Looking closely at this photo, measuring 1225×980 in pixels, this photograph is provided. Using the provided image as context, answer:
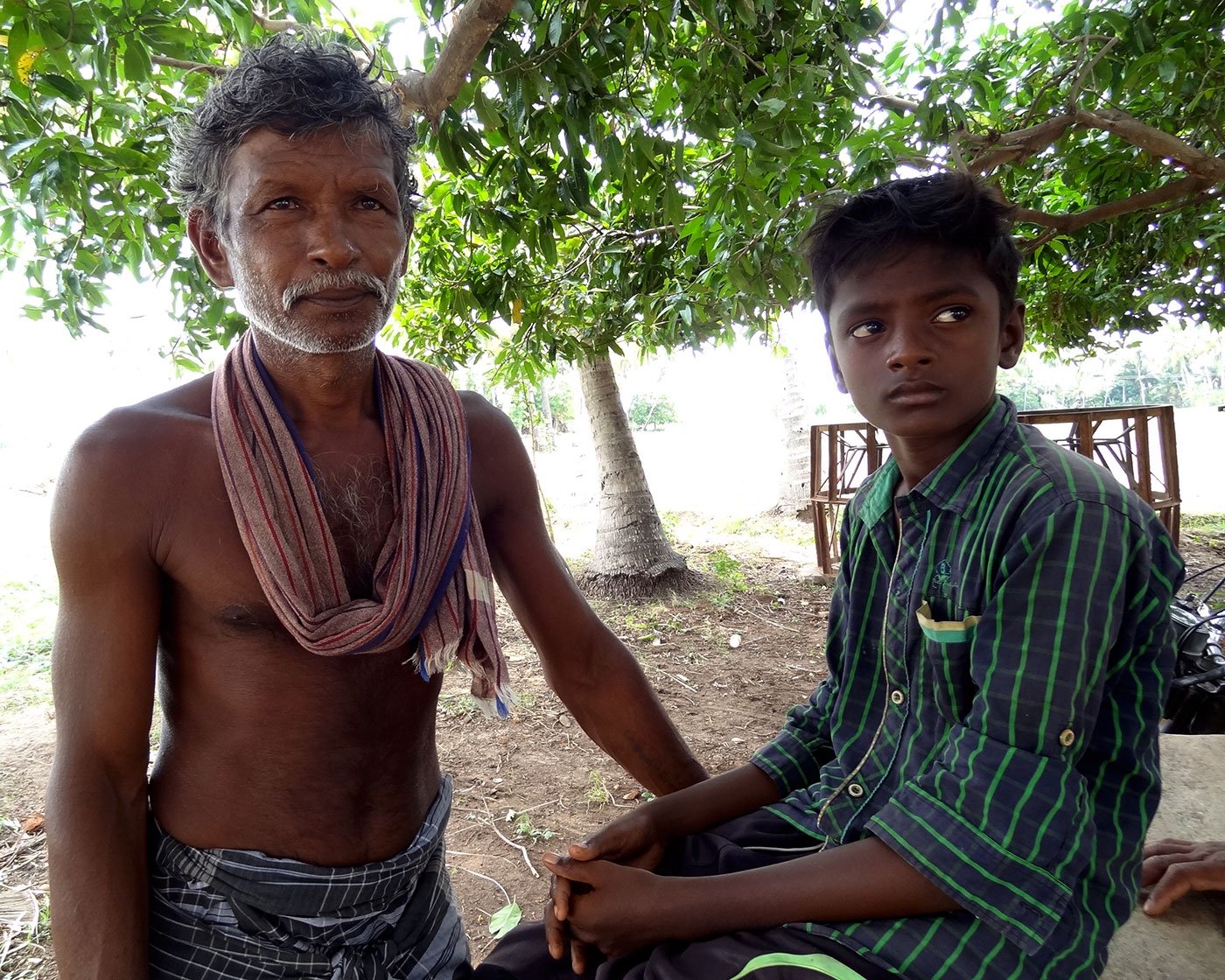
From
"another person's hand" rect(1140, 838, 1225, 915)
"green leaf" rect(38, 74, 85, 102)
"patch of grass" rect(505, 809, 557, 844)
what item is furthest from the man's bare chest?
"patch of grass" rect(505, 809, 557, 844)

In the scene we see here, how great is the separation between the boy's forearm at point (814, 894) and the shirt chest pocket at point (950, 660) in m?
0.23

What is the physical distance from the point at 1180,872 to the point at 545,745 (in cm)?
323

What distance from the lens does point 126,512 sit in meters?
1.30

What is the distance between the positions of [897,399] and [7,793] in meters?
4.68

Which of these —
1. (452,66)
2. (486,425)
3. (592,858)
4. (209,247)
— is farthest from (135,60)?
(592,858)

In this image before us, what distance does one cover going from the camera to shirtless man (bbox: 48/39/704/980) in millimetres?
Result: 1281

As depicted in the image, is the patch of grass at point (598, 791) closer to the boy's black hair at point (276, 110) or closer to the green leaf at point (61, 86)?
the boy's black hair at point (276, 110)

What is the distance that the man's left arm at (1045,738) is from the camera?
95cm

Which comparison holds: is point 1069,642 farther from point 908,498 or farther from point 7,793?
point 7,793

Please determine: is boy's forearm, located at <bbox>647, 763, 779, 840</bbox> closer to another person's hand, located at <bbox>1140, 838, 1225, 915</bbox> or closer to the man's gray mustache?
another person's hand, located at <bbox>1140, 838, 1225, 915</bbox>

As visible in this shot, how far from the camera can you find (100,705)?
127 centimetres

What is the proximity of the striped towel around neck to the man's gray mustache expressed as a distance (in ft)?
0.57

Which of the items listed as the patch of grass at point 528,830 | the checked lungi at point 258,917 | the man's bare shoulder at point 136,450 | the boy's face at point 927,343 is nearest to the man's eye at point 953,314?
the boy's face at point 927,343

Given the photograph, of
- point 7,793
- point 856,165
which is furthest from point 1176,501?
point 7,793
